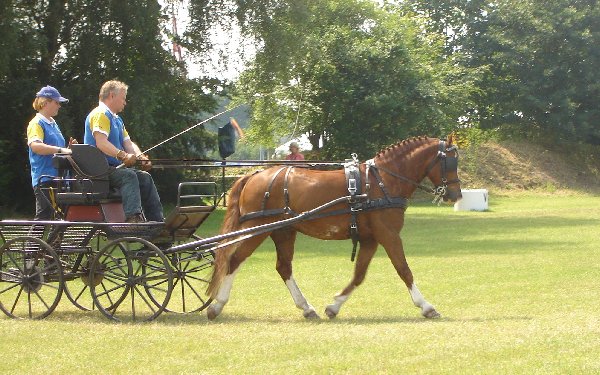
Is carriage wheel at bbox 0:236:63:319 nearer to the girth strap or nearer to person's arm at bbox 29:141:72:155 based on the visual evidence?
person's arm at bbox 29:141:72:155

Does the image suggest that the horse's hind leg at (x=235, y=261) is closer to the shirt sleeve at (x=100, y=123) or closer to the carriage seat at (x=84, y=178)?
the carriage seat at (x=84, y=178)

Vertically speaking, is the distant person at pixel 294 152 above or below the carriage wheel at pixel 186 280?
above

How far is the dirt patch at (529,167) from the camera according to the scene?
5078 centimetres

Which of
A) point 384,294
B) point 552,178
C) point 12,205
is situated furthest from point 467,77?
point 384,294

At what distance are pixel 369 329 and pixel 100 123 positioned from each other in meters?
3.65

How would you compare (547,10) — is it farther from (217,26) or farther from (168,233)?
(168,233)

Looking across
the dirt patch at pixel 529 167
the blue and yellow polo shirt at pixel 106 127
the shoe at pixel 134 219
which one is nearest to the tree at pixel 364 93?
the dirt patch at pixel 529 167

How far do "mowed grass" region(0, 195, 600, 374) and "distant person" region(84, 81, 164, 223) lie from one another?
1242 mm

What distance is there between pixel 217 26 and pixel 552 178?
2801 cm

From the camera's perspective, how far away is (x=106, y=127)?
1077 cm

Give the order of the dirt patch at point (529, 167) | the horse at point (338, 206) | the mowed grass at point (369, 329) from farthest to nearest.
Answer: the dirt patch at point (529, 167) → the horse at point (338, 206) → the mowed grass at point (369, 329)

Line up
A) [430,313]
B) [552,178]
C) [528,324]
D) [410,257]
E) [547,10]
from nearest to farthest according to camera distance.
Answer: [528,324], [430,313], [410,257], [552,178], [547,10]

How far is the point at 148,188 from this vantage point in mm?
11078

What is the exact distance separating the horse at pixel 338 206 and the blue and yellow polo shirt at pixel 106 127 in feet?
4.64
